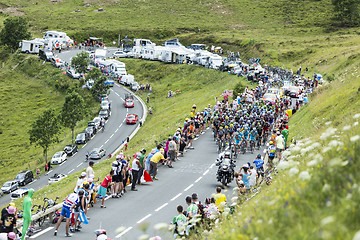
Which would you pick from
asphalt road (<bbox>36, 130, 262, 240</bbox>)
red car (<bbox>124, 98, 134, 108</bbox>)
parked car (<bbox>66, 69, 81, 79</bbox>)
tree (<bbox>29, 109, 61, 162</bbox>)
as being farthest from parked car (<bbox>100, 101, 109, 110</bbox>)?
asphalt road (<bbox>36, 130, 262, 240</bbox>)

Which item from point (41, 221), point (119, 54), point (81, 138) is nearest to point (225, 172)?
point (41, 221)

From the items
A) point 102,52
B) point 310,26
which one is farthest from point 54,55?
point 310,26

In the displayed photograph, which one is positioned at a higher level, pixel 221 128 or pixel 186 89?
pixel 221 128

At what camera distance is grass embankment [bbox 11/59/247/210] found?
5416 cm

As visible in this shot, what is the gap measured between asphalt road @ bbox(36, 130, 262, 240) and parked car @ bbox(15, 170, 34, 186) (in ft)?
77.3

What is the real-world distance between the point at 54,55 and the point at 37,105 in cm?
2913

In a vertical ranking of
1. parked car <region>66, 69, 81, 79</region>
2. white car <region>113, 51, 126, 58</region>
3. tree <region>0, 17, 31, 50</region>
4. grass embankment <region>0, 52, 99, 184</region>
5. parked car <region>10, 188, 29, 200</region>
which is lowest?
grass embankment <region>0, 52, 99, 184</region>

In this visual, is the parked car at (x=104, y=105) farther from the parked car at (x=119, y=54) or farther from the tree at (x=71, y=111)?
the parked car at (x=119, y=54)

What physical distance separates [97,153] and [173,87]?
30.5 m

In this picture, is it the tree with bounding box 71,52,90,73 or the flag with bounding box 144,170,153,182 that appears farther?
the tree with bounding box 71,52,90,73

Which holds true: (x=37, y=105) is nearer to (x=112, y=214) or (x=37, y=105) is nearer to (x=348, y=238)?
(x=112, y=214)

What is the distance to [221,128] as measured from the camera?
101ft

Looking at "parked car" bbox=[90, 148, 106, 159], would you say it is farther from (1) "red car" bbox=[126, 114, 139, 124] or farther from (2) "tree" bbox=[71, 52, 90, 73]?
(2) "tree" bbox=[71, 52, 90, 73]

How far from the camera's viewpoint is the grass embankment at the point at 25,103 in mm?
58403
